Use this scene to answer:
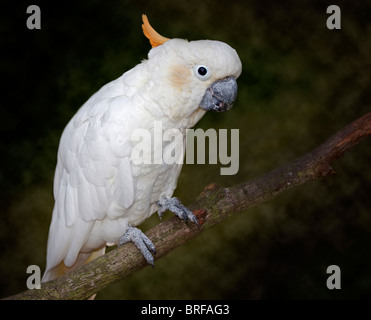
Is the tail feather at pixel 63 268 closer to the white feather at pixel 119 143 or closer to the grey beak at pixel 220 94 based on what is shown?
the white feather at pixel 119 143

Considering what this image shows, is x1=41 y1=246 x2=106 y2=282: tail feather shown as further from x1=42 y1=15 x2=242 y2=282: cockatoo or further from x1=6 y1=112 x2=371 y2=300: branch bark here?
x1=6 y1=112 x2=371 y2=300: branch bark

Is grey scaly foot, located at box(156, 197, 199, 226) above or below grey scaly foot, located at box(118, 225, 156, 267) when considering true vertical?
above

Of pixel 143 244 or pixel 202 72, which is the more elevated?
pixel 202 72

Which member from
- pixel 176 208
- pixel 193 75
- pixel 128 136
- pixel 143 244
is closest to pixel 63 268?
pixel 143 244

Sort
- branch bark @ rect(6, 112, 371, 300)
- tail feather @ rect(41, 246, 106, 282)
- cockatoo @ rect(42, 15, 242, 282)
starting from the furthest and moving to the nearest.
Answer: tail feather @ rect(41, 246, 106, 282) → cockatoo @ rect(42, 15, 242, 282) → branch bark @ rect(6, 112, 371, 300)

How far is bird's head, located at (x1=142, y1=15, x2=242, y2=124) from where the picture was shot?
8.74 feet

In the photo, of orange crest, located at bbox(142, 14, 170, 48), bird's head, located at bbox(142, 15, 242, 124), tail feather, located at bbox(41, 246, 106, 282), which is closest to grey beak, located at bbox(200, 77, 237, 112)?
bird's head, located at bbox(142, 15, 242, 124)

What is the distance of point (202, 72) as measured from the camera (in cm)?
269

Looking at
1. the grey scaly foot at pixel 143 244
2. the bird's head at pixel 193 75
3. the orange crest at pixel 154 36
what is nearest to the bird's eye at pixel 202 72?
the bird's head at pixel 193 75

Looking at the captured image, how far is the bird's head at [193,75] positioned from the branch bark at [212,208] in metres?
0.49

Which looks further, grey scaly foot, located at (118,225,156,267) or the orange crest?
the orange crest

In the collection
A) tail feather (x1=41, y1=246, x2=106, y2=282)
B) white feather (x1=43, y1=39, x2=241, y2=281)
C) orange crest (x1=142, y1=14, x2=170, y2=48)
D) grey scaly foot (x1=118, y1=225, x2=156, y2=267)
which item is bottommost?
grey scaly foot (x1=118, y1=225, x2=156, y2=267)

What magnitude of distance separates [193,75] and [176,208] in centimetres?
75

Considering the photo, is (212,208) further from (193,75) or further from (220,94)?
(193,75)
